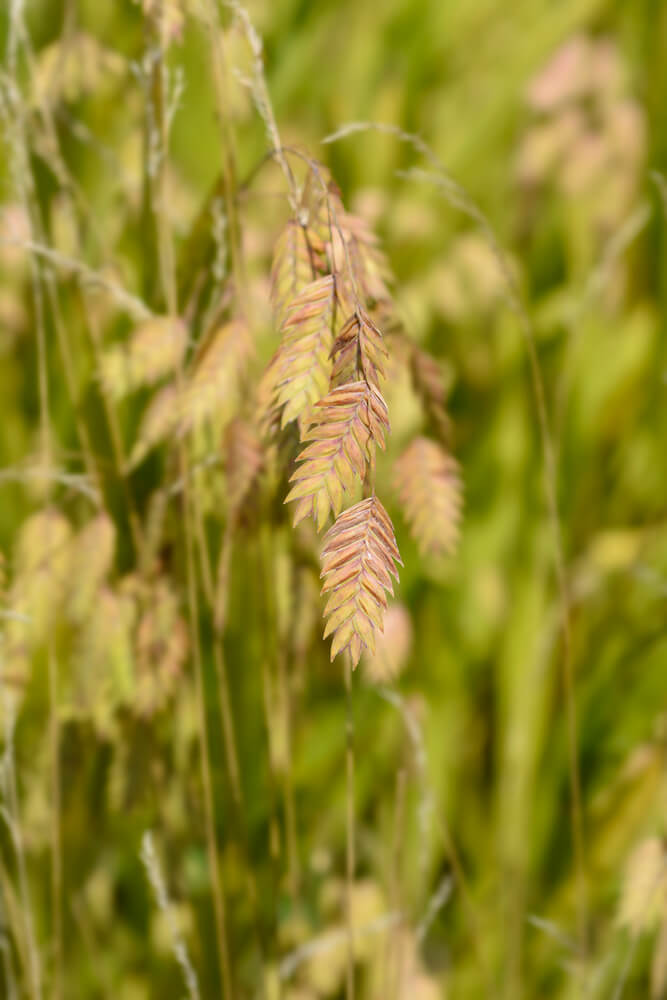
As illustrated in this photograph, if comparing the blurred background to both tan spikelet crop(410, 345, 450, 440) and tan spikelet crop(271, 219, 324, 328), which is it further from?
tan spikelet crop(271, 219, 324, 328)

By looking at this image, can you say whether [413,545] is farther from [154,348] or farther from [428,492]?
[154,348]

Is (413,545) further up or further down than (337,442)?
further down

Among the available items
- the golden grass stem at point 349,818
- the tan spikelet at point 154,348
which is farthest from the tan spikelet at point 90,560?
the golden grass stem at point 349,818

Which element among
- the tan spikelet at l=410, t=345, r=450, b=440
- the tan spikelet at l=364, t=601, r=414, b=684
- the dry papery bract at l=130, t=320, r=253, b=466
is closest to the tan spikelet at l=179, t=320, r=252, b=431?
the dry papery bract at l=130, t=320, r=253, b=466

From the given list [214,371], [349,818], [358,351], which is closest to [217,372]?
[214,371]

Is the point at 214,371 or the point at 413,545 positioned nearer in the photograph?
the point at 214,371

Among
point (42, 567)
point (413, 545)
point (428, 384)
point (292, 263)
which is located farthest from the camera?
point (413, 545)
